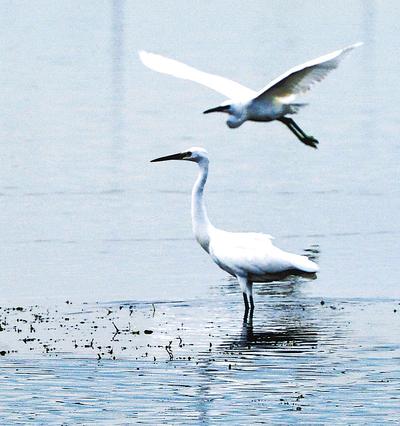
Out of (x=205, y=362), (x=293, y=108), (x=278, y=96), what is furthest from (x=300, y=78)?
(x=205, y=362)

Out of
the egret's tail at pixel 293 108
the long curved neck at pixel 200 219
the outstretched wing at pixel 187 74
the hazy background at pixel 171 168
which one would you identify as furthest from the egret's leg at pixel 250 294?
the outstretched wing at pixel 187 74

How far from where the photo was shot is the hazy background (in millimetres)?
18344

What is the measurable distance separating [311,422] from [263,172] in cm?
1462

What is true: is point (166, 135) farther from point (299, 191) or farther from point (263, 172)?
point (299, 191)

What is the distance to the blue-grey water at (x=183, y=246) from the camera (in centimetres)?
A: 1238

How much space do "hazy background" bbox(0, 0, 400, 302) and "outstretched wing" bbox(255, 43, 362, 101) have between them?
189cm

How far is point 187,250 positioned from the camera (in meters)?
19.6

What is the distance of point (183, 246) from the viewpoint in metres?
19.8

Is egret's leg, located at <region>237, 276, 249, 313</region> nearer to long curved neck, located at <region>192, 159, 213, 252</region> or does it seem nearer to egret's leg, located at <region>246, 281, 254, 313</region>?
egret's leg, located at <region>246, 281, 254, 313</region>

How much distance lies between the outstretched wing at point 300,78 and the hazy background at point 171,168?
74.3 inches

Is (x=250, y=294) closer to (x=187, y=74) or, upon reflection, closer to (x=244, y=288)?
(x=244, y=288)

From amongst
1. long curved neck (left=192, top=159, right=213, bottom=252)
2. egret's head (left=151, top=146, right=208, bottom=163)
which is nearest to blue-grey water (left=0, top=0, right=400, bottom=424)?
long curved neck (left=192, top=159, right=213, bottom=252)

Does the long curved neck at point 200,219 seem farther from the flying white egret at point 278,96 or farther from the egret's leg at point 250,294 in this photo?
the flying white egret at point 278,96

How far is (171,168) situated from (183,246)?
6525 mm
